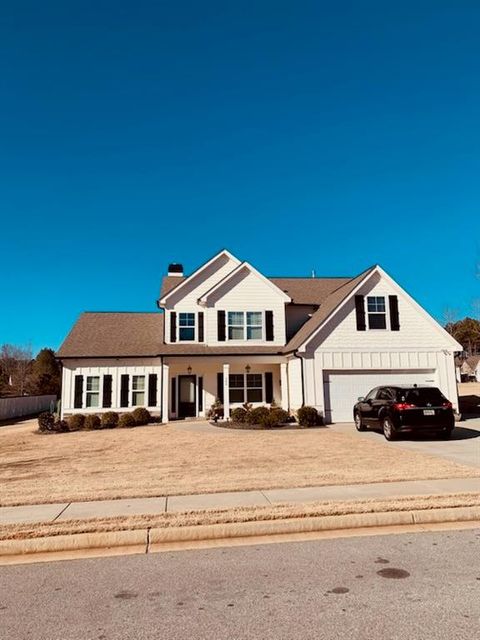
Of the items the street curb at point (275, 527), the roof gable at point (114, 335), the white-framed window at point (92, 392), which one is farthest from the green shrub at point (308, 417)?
the street curb at point (275, 527)

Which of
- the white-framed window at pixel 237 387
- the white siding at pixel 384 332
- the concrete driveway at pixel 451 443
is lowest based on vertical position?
the concrete driveway at pixel 451 443

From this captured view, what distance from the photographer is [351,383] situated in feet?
69.4

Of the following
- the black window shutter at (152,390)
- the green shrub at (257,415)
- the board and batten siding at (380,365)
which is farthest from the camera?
the black window shutter at (152,390)

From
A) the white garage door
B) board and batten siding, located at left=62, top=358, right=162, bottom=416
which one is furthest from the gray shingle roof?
the white garage door

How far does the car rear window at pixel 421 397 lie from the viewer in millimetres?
14242

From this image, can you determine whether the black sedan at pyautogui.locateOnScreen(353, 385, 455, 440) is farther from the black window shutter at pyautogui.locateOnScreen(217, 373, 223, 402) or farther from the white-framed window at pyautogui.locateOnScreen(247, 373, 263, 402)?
the black window shutter at pyautogui.locateOnScreen(217, 373, 223, 402)

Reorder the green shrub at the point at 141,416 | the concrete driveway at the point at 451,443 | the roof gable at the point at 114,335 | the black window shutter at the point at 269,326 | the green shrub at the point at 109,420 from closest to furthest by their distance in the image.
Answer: the concrete driveway at the point at 451,443 → the green shrub at the point at 109,420 → the green shrub at the point at 141,416 → the roof gable at the point at 114,335 → the black window shutter at the point at 269,326

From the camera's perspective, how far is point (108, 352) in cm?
2398

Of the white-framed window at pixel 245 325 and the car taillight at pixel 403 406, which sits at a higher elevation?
the white-framed window at pixel 245 325

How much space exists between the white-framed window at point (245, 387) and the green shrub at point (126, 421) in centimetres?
521

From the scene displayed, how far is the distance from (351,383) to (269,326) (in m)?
5.57

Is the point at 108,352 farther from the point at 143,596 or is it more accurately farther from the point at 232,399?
the point at 143,596

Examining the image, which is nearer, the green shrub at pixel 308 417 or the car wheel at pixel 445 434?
the car wheel at pixel 445 434

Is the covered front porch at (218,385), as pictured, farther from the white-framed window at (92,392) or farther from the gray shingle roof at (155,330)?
the white-framed window at (92,392)
